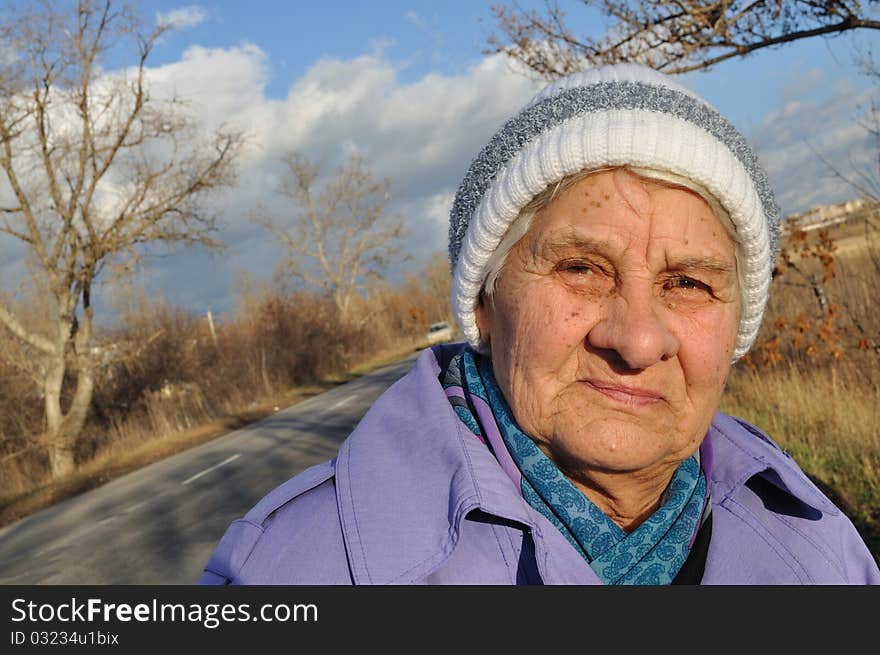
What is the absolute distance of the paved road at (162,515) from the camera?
Answer: 6.02m

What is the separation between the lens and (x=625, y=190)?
1.50 metres

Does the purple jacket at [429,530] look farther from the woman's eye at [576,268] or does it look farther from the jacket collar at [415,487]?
the woman's eye at [576,268]

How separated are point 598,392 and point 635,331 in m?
0.16

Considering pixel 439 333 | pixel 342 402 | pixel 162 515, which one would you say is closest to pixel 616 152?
pixel 162 515

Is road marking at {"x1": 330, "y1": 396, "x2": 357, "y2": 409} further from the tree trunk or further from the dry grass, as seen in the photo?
the dry grass

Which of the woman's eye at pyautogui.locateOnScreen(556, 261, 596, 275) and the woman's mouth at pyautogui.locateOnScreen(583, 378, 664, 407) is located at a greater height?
the woman's eye at pyautogui.locateOnScreen(556, 261, 596, 275)

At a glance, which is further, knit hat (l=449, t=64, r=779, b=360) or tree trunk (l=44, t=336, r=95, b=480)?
tree trunk (l=44, t=336, r=95, b=480)

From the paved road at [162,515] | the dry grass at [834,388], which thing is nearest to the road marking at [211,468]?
the paved road at [162,515]

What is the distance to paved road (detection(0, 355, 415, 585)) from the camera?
6.02 metres

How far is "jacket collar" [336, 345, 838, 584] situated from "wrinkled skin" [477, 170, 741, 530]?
211 millimetres

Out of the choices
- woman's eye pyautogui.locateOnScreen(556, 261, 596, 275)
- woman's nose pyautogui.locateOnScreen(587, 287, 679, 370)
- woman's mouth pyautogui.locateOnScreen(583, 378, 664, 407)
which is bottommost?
woman's mouth pyautogui.locateOnScreen(583, 378, 664, 407)

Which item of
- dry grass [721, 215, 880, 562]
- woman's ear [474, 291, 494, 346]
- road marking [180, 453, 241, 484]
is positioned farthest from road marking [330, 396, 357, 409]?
woman's ear [474, 291, 494, 346]
